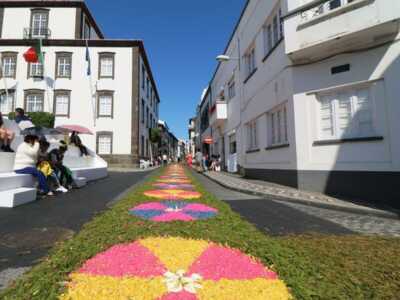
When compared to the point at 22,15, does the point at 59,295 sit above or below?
below

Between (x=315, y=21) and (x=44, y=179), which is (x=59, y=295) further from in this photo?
(x=315, y=21)

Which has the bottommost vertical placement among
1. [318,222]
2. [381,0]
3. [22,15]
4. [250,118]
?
[318,222]

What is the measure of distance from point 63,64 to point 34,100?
4.77m

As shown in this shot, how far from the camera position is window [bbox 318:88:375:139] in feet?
22.2

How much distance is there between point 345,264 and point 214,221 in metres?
1.98

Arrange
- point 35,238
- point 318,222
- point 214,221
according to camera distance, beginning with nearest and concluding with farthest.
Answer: point 35,238 < point 214,221 < point 318,222

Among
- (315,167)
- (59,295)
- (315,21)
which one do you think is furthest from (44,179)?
(315,21)

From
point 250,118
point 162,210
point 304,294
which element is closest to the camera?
point 304,294

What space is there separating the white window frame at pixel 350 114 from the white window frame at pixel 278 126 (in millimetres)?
1482

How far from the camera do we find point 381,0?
607cm

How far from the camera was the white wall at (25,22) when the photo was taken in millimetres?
25609

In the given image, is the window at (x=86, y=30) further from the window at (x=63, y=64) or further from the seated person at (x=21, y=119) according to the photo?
the seated person at (x=21, y=119)

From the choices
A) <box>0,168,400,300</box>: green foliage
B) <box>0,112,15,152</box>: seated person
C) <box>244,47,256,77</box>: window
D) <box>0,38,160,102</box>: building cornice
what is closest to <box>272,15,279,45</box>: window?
<box>244,47,256,77</box>: window

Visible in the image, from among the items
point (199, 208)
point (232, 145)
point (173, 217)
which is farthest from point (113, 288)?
point (232, 145)
